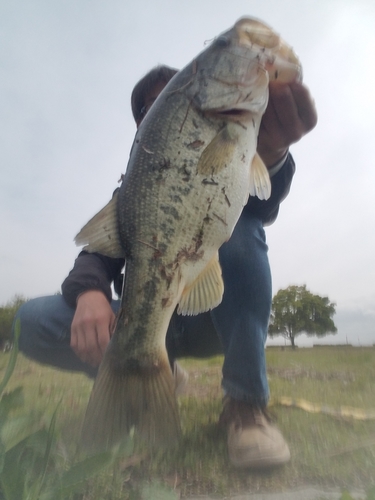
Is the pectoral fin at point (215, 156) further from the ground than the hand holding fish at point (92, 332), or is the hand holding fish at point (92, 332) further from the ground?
the pectoral fin at point (215, 156)

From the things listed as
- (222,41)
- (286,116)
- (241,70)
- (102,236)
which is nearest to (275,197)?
(286,116)

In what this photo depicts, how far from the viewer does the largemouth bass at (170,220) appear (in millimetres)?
1319

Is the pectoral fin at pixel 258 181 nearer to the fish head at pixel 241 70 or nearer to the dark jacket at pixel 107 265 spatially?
the fish head at pixel 241 70

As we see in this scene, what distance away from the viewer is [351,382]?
11.1ft

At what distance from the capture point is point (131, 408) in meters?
1.27

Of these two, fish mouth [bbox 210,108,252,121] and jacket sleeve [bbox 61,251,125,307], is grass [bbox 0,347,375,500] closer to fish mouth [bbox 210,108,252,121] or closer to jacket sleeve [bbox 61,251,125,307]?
A: jacket sleeve [bbox 61,251,125,307]

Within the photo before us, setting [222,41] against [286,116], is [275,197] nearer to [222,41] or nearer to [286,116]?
[286,116]

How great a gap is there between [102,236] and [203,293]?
1.51 ft

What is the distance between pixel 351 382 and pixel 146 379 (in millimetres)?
2733

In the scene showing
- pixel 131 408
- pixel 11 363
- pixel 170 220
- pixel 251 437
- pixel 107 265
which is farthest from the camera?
pixel 107 265

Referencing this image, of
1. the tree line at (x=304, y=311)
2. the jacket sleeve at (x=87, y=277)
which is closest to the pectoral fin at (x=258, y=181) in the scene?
the jacket sleeve at (x=87, y=277)

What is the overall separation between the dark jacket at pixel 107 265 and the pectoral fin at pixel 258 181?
527mm

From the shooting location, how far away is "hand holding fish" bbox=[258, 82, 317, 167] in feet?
5.57

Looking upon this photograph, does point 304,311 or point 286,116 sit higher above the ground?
point 304,311
